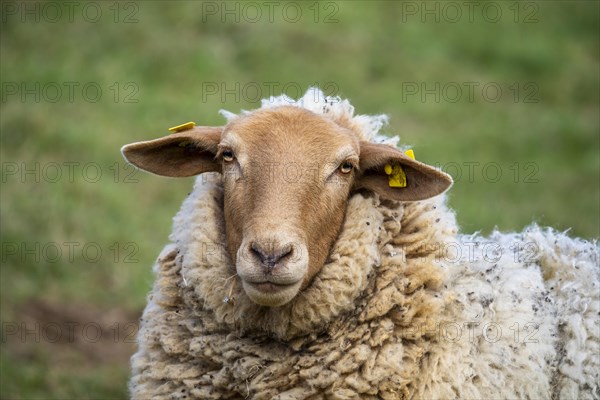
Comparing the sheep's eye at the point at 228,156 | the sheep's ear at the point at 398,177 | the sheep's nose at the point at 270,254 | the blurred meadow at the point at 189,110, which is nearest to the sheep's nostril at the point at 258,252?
the sheep's nose at the point at 270,254

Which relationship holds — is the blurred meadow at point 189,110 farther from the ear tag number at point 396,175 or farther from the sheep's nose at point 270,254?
the ear tag number at point 396,175

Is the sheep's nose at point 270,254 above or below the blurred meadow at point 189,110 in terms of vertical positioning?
below

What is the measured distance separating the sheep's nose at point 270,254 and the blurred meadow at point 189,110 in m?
3.33

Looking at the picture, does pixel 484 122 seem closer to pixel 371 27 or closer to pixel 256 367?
pixel 371 27

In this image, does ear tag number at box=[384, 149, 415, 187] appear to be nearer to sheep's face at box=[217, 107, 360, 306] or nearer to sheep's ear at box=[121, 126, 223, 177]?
sheep's face at box=[217, 107, 360, 306]

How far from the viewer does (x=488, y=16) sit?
1623cm

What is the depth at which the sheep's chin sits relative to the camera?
12.8ft

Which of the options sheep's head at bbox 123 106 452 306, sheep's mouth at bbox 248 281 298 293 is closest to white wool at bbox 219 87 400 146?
sheep's head at bbox 123 106 452 306

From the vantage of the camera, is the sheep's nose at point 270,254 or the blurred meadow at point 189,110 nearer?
the sheep's nose at point 270,254

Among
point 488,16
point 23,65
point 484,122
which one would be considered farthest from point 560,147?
point 23,65

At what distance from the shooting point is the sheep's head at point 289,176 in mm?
3975

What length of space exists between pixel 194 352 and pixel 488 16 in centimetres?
1321

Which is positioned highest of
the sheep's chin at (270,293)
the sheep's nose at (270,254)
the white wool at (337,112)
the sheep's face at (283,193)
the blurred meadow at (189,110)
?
the blurred meadow at (189,110)

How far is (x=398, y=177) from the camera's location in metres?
4.42
